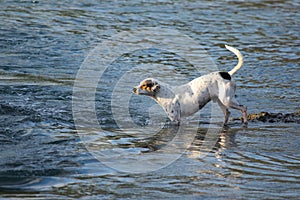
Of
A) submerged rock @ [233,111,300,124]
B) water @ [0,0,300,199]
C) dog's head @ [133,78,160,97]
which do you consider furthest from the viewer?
submerged rock @ [233,111,300,124]

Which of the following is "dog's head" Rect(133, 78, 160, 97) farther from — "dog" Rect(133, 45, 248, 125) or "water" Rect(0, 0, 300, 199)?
"water" Rect(0, 0, 300, 199)

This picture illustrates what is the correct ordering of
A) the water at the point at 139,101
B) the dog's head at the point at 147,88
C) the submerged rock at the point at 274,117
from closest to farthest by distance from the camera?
the water at the point at 139,101, the dog's head at the point at 147,88, the submerged rock at the point at 274,117

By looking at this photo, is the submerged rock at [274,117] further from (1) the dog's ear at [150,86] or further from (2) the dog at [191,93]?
(1) the dog's ear at [150,86]

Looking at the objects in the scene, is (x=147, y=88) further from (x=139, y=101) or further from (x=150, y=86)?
(x=139, y=101)

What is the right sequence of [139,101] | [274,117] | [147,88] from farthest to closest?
[139,101] → [274,117] → [147,88]

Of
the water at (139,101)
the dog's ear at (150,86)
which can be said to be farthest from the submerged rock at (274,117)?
the dog's ear at (150,86)

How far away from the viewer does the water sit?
6.61 metres

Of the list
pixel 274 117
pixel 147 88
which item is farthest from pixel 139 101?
pixel 274 117

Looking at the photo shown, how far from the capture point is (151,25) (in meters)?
16.2

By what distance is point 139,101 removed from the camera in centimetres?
1063

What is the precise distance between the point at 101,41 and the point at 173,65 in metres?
2.35

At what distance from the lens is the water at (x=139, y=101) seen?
260 inches

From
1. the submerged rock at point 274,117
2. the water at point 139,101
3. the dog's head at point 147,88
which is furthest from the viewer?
the submerged rock at point 274,117

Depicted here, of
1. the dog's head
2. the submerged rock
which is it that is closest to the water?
the submerged rock
